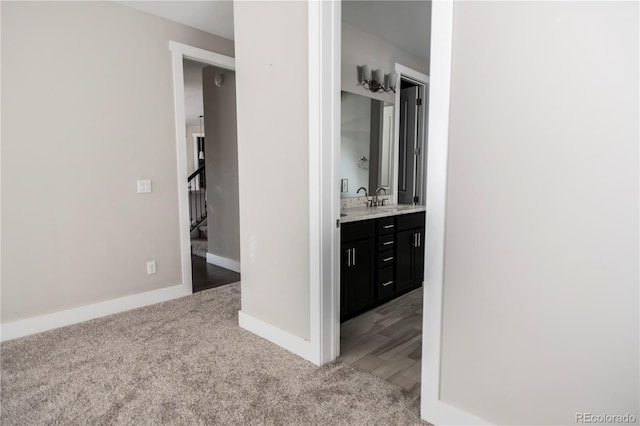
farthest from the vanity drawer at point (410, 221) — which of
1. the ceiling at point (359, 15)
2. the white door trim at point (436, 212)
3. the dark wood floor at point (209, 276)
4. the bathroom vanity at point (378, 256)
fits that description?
the dark wood floor at point (209, 276)

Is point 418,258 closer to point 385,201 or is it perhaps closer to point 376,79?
point 385,201

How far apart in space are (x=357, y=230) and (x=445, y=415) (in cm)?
147

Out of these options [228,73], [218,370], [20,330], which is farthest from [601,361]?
[228,73]

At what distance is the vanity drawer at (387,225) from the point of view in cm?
308

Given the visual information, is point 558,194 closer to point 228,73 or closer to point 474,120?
point 474,120

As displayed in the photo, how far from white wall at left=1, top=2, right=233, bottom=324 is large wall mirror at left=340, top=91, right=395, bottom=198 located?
1632 mm

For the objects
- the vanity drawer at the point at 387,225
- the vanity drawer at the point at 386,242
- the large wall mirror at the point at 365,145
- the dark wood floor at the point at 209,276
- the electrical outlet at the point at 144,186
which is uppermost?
the large wall mirror at the point at 365,145

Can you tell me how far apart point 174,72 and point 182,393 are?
2713mm

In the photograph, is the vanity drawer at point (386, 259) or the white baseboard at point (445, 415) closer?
the white baseboard at point (445, 415)

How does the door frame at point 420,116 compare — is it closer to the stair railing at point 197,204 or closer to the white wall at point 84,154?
the white wall at point 84,154

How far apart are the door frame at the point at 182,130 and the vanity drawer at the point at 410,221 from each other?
2.00m

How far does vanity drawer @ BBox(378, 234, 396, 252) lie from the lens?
10.2ft

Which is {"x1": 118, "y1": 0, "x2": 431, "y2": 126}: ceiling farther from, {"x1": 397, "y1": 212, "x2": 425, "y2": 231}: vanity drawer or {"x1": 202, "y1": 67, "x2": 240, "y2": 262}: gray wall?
{"x1": 397, "y1": 212, "x2": 425, "y2": 231}: vanity drawer

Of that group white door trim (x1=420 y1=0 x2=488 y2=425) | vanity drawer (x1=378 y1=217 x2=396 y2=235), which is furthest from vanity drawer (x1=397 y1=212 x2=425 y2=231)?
white door trim (x1=420 y1=0 x2=488 y2=425)
